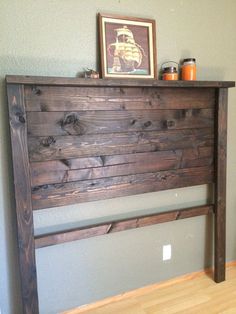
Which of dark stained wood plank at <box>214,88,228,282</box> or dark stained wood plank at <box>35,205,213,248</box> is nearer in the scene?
dark stained wood plank at <box>35,205,213,248</box>

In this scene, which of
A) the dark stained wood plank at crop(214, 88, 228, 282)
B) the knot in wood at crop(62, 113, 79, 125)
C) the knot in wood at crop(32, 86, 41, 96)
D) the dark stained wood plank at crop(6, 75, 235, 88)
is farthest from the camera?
the dark stained wood plank at crop(214, 88, 228, 282)

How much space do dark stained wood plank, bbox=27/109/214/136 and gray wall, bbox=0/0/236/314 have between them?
219 mm

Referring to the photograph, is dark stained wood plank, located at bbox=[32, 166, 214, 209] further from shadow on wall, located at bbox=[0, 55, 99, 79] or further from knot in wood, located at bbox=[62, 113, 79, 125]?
shadow on wall, located at bbox=[0, 55, 99, 79]

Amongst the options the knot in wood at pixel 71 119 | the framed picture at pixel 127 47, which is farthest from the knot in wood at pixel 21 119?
the framed picture at pixel 127 47

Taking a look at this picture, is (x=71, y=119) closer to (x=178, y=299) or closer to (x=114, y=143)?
(x=114, y=143)

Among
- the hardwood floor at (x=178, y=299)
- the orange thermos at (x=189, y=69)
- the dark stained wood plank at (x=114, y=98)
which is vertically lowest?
the hardwood floor at (x=178, y=299)

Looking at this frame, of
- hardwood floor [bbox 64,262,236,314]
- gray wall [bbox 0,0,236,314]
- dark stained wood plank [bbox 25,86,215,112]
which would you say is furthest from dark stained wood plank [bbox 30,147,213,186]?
hardwood floor [bbox 64,262,236,314]

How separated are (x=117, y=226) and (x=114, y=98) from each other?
0.85 m

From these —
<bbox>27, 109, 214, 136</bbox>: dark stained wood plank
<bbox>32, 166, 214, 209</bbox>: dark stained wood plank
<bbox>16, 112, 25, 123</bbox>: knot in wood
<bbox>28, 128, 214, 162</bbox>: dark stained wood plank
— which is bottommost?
<bbox>32, 166, 214, 209</bbox>: dark stained wood plank

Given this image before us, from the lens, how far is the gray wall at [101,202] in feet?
5.36

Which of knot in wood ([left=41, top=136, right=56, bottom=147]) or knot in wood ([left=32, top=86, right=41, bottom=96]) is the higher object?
knot in wood ([left=32, top=86, right=41, bottom=96])

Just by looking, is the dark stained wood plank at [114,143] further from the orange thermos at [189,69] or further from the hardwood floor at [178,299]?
the hardwood floor at [178,299]

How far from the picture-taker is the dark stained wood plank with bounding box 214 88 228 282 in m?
2.08

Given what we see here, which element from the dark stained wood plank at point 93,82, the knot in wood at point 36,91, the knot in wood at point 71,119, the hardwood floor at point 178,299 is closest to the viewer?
the dark stained wood plank at point 93,82
